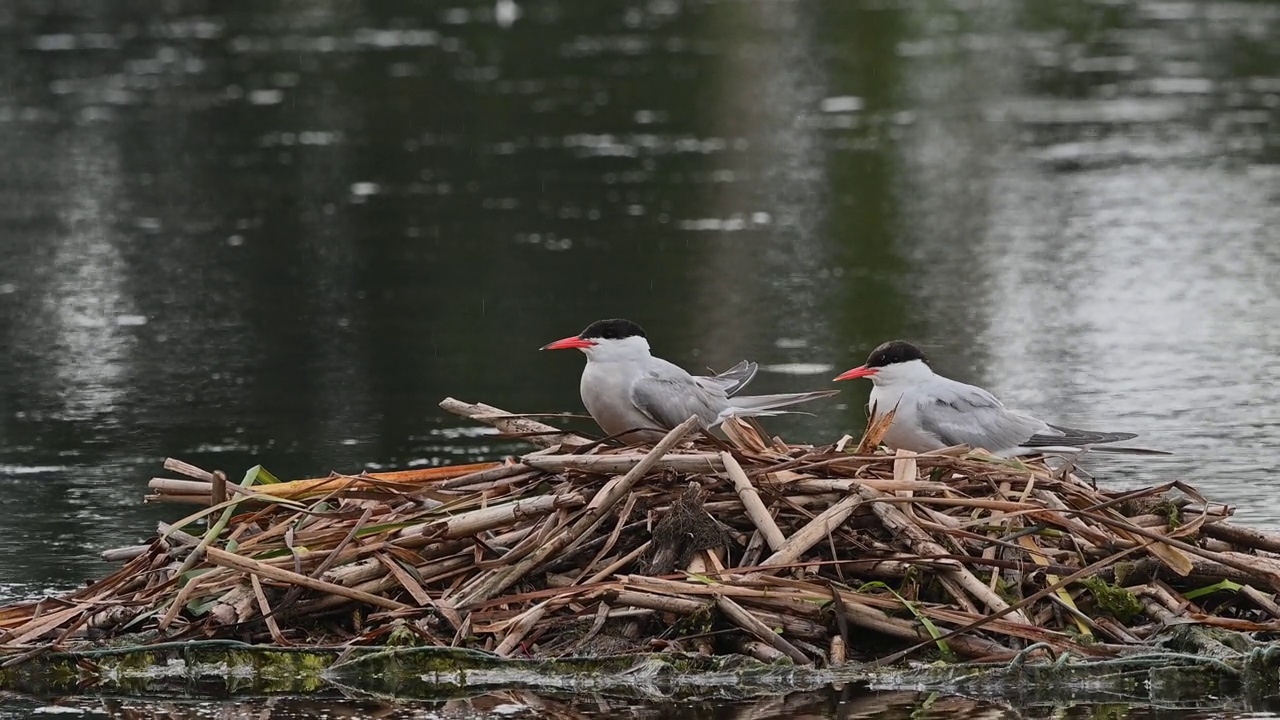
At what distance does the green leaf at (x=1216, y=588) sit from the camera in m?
7.86

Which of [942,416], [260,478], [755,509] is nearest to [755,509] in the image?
[755,509]

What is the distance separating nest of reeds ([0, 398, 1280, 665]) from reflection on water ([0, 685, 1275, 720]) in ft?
0.79

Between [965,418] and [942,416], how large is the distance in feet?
0.37

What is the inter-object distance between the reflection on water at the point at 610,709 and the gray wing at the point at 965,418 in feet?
6.23

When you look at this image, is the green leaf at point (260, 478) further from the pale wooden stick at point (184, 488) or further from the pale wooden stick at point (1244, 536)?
the pale wooden stick at point (1244, 536)

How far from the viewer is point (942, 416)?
29.6 feet

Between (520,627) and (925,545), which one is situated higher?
(925,545)

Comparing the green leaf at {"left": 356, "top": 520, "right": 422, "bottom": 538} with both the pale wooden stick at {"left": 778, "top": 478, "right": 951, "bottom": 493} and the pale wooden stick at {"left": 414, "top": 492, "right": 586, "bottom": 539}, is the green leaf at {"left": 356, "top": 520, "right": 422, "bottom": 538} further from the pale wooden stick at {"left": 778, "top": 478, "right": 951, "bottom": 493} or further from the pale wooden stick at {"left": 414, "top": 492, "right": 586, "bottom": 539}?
the pale wooden stick at {"left": 778, "top": 478, "right": 951, "bottom": 493}

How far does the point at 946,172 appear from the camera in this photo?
22.9 m

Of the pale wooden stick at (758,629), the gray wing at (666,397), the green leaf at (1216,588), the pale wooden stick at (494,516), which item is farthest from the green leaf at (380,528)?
the green leaf at (1216,588)

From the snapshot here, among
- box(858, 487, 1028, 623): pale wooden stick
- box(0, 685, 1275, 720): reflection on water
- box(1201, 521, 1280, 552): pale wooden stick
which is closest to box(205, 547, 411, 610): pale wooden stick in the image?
box(0, 685, 1275, 720): reflection on water

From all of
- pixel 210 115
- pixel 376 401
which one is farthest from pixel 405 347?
pixel 210 115

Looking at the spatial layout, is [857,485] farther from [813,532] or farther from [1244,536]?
[1244,536]

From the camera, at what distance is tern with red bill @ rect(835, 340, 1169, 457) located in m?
8.98
